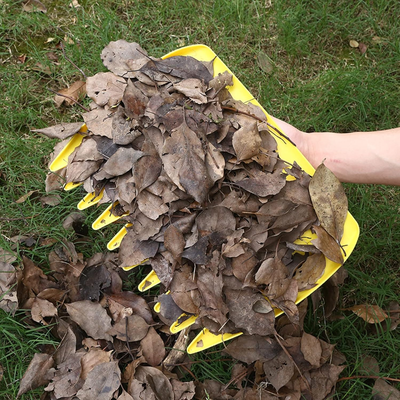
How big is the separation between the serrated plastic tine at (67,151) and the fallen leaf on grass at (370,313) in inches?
56.9

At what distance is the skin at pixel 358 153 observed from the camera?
5.73 feet

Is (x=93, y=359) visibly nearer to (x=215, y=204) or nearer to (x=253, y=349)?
(x=253, y=349)

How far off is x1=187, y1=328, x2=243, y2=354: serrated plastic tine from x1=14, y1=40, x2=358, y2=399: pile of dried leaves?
0.04m

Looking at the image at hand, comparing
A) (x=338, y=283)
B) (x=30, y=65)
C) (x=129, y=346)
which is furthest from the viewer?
(x=30, y=65)

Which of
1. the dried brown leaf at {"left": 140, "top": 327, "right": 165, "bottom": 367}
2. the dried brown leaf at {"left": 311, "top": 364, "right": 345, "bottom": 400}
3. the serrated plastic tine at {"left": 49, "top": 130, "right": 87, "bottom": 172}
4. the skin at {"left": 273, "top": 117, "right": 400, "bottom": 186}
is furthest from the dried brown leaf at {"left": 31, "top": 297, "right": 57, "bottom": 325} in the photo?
the skin at {"left": 273, "top": 117, "right": 400, "bottom": 186}

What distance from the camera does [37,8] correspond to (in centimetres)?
256

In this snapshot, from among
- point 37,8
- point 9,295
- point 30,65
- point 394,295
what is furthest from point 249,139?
point 37,8

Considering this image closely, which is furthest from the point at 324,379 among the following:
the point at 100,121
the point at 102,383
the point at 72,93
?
the point at 72,93

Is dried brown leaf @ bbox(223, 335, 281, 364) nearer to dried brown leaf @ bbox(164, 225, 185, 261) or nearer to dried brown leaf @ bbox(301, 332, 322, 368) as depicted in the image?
dried brown leaf @ bbox(301, 332, 322, 368)

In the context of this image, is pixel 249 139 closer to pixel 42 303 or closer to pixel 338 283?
pixel 338 283

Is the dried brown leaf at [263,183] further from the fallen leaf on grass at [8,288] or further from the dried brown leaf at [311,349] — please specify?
the fallen leaf on grass at [8,288]

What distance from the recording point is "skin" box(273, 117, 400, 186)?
175 cm

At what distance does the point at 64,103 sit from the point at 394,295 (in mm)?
2005

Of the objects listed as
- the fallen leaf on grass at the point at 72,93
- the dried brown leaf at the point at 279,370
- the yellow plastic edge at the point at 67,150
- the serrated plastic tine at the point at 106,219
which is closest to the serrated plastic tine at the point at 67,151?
the yellow plastic edge at the point at 67,150
